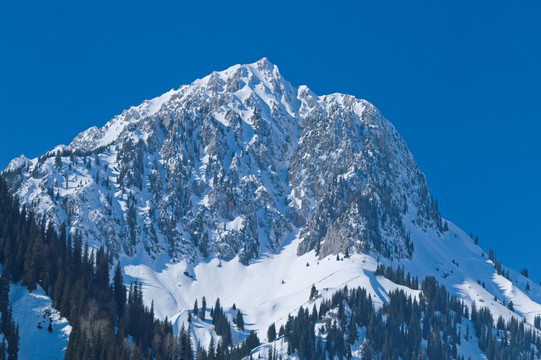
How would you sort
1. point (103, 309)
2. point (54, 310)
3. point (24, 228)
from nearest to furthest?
point (54, 310)
point (103, 309)
point (24, 228)

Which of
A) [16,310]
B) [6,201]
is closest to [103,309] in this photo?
[16,310]

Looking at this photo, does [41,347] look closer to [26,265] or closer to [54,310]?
[54,310]

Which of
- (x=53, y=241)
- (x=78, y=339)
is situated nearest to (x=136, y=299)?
(x=53, y=241)

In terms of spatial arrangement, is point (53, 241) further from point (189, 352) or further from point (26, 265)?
point (189, 352)

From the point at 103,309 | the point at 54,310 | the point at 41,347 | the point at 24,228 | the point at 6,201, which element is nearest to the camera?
the point at 41,347

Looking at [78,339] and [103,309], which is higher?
[103,309]

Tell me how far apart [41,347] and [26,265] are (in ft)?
75.2

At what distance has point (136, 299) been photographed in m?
197

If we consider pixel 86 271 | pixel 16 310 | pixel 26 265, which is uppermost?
pixel 86 271

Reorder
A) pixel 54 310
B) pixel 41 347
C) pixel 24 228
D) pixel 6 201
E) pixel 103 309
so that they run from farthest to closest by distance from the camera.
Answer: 1. pixel 6 201
2. pixel 24 228
3. pixel 103 309
4. pixel 54 310
5. pixel 41 347

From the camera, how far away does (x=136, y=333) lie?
180 m

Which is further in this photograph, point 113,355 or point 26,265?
point 26,265

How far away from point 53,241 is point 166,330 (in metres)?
34.3

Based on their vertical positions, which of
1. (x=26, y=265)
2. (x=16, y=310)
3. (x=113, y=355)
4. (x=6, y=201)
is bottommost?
(x=113, y=355)
